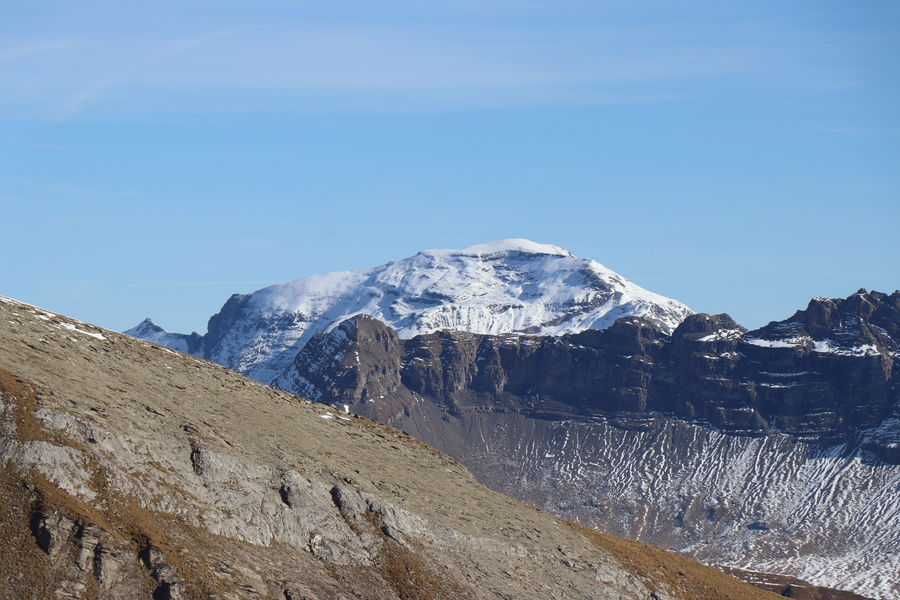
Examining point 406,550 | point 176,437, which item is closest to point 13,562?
point 176,437

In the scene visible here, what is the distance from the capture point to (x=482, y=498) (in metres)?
100

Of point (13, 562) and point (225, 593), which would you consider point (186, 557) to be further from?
point (13, 562)

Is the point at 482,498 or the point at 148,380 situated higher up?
the point at 148,380

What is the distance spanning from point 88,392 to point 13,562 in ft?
60.6

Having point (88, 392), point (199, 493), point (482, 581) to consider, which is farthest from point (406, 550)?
point (88, 392)

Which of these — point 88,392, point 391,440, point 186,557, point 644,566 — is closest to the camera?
point 186,557

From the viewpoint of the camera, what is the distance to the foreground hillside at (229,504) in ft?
227

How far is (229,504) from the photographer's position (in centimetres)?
7862

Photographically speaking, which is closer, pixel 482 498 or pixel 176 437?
pixel 176 437

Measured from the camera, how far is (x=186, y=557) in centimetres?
7112

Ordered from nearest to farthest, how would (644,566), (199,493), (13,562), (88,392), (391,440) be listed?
(13,562) < (199,493) < (88,392) < (644,566) < (391,440)

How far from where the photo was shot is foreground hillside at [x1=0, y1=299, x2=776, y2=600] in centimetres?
6912

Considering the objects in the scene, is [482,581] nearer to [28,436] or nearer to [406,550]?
[406,550]

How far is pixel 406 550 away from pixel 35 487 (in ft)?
79.7
